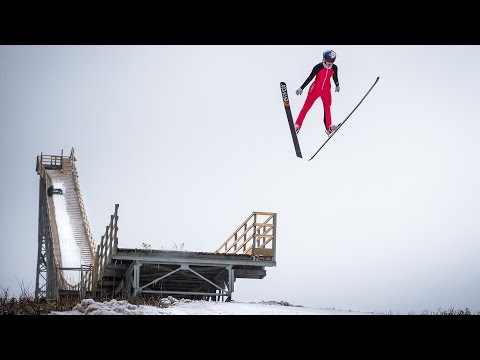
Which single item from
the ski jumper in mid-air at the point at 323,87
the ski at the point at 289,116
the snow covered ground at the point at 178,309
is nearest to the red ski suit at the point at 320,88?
the ski jumper in mid-air at the point at 323,87

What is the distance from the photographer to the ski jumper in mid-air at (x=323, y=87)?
16828 mm

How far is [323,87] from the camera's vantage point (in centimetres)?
1745

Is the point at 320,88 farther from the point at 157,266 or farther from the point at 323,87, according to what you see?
the point at 157,266

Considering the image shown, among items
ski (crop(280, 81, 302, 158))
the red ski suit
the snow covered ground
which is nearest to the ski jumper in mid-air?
the red ski suit

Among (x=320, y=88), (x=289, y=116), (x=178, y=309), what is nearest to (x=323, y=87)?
(x=320, y=88)

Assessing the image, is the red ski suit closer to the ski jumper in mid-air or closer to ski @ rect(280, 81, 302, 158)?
the ski jumper in mid-air

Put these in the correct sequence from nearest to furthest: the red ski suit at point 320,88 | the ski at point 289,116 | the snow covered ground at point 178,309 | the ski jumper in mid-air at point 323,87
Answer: the snow covered ground at point 178,309 < the ski jumper in mid-air at point 323,87 < the red ski suit at point 320,88 < the ski at point 289,116

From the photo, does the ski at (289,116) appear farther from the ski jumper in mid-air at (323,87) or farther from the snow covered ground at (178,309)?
the snow covered ground at (178,309)

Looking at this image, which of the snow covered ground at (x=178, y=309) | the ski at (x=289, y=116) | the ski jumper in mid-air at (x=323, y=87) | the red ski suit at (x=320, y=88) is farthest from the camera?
the ski at (x=289, y=116)
